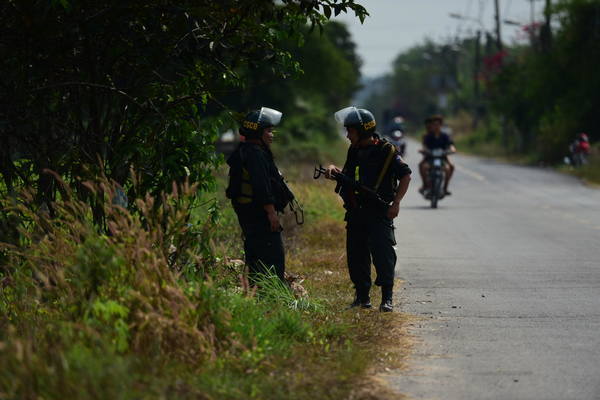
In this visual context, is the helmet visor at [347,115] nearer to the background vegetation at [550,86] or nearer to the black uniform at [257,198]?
the black uniform at [257,198]

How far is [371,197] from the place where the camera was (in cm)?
909

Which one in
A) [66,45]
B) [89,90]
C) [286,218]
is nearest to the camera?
[66,45]

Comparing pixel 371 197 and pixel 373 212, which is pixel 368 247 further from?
pixel 371 197

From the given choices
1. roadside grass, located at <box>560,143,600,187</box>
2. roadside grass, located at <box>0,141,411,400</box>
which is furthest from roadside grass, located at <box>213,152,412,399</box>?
roadside grass, located at <box>560,143,600,187</box>

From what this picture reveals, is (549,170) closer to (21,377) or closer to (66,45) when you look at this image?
(66,45)

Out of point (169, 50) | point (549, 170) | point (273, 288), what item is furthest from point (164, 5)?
point (549, 170)

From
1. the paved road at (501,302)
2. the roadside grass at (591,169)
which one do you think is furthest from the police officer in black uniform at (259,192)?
the roadside grass at (591,169)

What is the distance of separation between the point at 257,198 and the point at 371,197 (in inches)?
39.6

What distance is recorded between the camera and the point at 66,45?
8.23 metres

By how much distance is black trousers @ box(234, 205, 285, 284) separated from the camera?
888cm

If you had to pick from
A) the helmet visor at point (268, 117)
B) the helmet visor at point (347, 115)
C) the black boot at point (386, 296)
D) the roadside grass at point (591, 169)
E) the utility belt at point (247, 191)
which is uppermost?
the helmet visor at point (347, 115)

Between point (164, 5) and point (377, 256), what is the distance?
8.85 ft

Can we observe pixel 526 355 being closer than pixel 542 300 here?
Yes

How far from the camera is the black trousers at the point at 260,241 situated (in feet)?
29.1
